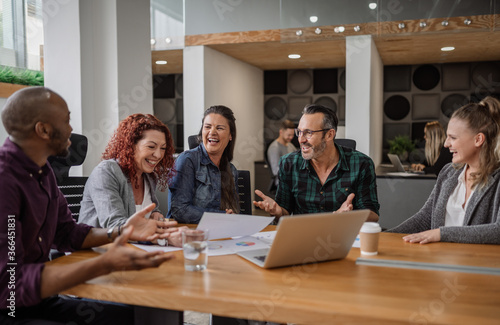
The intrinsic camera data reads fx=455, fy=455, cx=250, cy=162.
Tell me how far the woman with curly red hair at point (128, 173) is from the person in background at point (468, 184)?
1204 millimetres

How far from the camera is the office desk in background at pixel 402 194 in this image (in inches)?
205

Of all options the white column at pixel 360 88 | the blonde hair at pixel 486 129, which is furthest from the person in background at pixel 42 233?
the white column at pixel 360 88

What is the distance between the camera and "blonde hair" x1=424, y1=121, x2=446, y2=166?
568 cm

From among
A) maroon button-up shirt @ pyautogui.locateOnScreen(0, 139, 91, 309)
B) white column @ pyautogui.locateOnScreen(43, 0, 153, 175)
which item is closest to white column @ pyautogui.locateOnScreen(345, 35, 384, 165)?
white column @ pyautogui.locateOnScreen(43, 0, 153, 175)

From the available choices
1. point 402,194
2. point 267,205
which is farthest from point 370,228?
point 402,194

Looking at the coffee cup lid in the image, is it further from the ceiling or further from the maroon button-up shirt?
the ceiling

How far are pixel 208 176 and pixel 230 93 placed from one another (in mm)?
4552

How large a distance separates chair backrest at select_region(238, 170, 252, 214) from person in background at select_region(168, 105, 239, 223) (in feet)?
0.26

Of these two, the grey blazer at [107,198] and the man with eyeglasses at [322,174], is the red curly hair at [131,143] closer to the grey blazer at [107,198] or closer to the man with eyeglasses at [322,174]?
the grey blazer at [107,198]

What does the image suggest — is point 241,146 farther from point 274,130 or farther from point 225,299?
point 225,299

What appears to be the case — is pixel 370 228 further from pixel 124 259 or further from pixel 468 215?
pixel 124 259

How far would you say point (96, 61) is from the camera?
3.23 m

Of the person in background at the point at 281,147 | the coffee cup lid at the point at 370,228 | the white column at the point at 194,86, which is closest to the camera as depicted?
the coffee cup lid at the point at 370,228

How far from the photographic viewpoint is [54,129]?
1.40m
